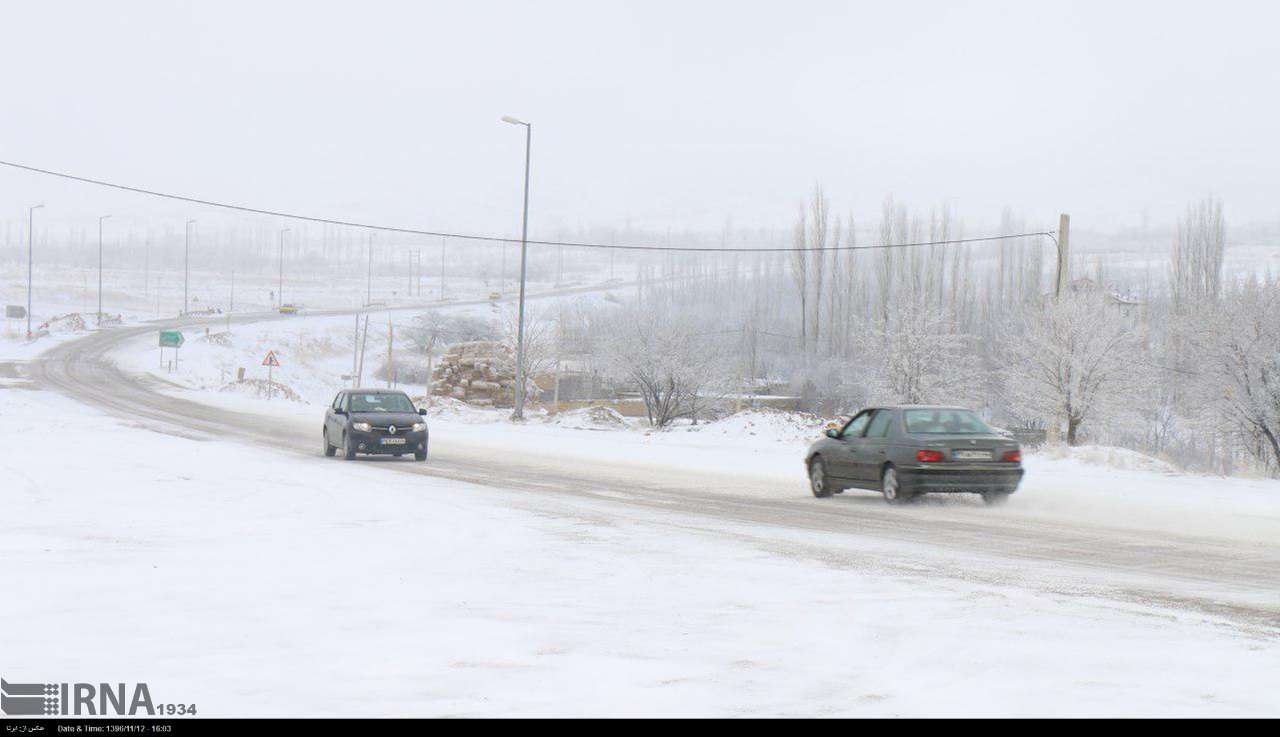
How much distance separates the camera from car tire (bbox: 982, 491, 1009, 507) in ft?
56.0

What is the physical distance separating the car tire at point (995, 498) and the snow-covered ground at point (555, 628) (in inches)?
210

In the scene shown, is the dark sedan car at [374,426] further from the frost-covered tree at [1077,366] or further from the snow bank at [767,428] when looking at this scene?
the frost-covered tree at [1077,366]

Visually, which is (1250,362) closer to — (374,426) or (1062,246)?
(1062,246)

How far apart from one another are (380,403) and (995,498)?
1417 centimetres

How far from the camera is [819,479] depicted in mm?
18484

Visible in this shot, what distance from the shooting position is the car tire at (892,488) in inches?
665

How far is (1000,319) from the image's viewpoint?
8550 centimetres

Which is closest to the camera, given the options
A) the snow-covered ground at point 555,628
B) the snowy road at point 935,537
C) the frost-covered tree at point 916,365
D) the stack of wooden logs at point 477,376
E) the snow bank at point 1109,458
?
the snow-covered ground at point 555,628

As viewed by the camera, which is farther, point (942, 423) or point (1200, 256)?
point (1200, 256)

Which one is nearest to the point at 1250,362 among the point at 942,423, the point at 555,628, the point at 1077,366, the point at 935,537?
the point at 1077,366

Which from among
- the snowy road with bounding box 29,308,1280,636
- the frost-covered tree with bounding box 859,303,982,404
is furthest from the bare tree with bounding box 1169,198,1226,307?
the snowy road with bounding box 29,308,1280,636

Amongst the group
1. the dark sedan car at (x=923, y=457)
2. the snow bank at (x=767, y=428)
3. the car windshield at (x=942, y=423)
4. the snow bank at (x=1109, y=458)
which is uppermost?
the car windshield at (x=942, y=423)

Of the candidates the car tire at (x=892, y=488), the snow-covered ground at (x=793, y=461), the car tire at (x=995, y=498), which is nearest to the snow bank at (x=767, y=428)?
the snow-covered ground at (x=793, y=461)

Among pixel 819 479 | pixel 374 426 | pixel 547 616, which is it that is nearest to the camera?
pixel 547 616
